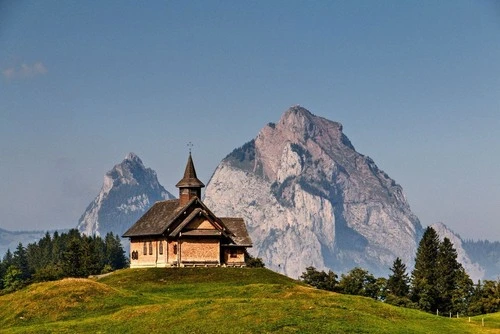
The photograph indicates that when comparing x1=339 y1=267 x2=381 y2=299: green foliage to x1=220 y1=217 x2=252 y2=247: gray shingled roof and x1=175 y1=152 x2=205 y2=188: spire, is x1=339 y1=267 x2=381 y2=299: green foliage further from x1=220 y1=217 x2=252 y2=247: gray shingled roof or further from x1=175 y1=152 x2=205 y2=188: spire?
x1=175 y1=152 x2=205 y2=188: spire

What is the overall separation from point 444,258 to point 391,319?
287 feet

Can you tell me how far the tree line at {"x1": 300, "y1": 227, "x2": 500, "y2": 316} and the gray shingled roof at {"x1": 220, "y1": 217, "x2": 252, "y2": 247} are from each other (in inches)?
798

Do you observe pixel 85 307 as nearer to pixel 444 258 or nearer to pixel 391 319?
pixel 391 319

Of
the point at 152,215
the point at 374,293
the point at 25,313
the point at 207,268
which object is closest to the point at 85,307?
the point at 25,313

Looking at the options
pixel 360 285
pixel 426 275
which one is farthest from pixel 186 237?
pixel 426 275

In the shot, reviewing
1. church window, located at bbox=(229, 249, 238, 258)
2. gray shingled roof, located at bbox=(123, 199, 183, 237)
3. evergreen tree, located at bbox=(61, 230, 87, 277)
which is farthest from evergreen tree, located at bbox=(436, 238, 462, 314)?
evergreen tree, located at bbox=(61, 230, 87, 277)

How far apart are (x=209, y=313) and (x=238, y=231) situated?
2314 inches

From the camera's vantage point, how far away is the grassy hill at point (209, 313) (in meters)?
57.8

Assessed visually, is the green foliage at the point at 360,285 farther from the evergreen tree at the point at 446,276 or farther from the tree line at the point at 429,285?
the evergreen tree at the point at 446,276

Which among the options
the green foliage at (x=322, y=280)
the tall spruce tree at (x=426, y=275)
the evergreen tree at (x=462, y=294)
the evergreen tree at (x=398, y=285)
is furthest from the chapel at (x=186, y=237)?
the evergreen tree at (x=462, y=294)

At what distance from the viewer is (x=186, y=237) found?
4286 inches

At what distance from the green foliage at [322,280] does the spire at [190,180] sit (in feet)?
97.9

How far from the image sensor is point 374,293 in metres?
128

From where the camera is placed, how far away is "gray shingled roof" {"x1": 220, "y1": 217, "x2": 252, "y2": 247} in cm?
11475
